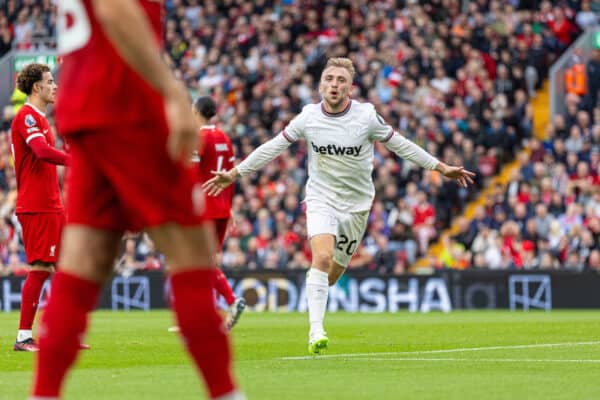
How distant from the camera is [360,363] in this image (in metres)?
10.1

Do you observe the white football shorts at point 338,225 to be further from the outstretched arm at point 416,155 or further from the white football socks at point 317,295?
the outstretched arm at point 416,155

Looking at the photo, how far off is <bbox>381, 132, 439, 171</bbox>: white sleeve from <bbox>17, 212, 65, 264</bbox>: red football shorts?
294 cm

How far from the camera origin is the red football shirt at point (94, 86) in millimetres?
5398

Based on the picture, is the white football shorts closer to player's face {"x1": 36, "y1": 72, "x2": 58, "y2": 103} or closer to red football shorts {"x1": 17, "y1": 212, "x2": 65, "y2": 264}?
red football shorts {"x1": 17, "y1": 212, "x2": 65, "y2": 264}

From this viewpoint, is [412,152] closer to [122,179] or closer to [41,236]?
[41,236]

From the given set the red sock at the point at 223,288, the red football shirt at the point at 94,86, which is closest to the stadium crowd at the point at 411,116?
the red sock at the point at 223,288

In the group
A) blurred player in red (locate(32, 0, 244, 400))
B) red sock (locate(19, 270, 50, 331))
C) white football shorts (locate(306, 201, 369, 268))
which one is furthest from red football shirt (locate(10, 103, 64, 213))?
blurred player in red (locate(32, 0, 244, 400))

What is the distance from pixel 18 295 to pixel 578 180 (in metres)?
10.1

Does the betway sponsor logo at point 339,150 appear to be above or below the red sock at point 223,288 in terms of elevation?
above

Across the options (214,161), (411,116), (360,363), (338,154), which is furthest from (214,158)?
(411,116)

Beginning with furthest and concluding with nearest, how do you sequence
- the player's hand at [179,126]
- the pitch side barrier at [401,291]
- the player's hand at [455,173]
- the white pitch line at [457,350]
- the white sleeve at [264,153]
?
the pitch side barrier at [401,291] → the white sleeve at [264,153] → the player's hand at [455,173] → the white pitch line at [457,350] → the player's hand at [179,126]

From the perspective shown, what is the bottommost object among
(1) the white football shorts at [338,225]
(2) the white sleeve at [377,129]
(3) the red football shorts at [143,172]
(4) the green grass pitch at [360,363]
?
(4) the green grass pitch at [360,363]

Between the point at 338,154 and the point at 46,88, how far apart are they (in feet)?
8.34

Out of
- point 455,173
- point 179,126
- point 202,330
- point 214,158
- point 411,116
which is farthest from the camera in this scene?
point 411,116
